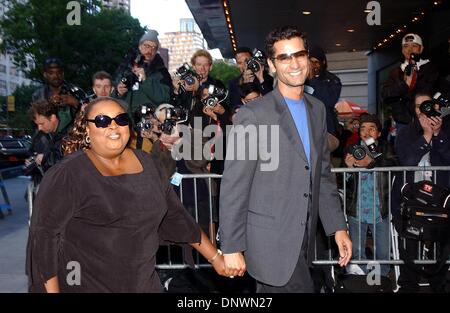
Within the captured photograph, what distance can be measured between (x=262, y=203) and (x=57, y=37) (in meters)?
31.6

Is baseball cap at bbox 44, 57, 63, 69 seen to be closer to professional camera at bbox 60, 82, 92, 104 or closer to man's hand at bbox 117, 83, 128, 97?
professional camera at bbox 60, 82, 92, 104

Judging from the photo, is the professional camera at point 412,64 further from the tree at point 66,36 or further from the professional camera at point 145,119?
the tree at point 66,36

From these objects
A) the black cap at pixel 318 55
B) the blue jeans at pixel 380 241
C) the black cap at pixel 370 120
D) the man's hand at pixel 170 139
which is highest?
the black cap at pixel 318 55

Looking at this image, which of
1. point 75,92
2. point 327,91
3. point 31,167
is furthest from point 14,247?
point 327,91

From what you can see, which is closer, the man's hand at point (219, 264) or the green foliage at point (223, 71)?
the man's hand at point (219, 264)

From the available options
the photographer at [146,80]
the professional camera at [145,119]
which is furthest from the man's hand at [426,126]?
the photographer at [146,80]

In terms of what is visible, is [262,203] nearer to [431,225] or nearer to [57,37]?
[431,225]

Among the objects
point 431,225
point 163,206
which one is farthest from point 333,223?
point 431,225

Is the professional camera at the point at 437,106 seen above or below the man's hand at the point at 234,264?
above

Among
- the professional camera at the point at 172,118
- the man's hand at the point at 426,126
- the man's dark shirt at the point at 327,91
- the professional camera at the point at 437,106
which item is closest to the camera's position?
the professional camera at the point at 437,106

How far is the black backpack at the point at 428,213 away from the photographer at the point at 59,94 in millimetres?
4199

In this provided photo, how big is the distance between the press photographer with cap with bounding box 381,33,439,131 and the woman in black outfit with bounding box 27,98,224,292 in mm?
4603

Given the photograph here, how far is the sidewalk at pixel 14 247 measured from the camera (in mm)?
5593

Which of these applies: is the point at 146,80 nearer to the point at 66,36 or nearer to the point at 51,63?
the point at 51,63
